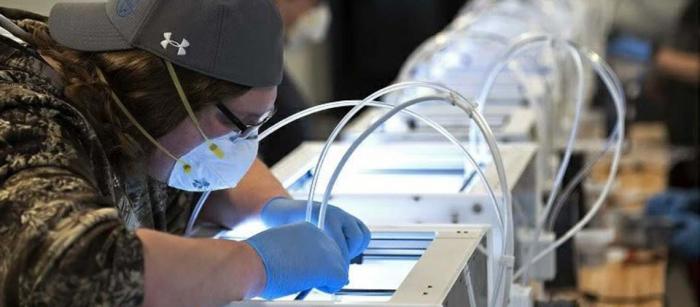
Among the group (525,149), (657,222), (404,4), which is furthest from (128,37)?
(404,4)

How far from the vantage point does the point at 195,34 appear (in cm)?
160

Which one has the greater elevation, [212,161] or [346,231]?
[212,161]

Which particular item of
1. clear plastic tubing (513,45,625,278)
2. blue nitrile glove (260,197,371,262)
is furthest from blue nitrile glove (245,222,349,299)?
clear plastic tubing (513,45,625,278)

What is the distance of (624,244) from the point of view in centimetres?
412

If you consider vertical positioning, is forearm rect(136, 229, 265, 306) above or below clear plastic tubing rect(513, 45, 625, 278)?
above

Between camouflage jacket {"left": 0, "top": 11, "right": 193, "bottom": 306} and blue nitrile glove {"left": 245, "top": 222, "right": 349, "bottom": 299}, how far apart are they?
0.66 feet

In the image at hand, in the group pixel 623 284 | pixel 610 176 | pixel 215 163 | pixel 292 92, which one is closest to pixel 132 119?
pixel 215 163

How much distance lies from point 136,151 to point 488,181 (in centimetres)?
63

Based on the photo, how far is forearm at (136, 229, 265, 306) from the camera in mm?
1396

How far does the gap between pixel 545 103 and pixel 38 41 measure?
5.40ft

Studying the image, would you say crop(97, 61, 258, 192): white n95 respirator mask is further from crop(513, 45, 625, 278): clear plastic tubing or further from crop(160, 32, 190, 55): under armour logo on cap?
crop(513, 45, 625, 278): clear plastic tubing

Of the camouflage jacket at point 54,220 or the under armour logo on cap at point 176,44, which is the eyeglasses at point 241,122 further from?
the camouflage jacket at point 54,220

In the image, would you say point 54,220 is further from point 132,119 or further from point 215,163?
point 215,163

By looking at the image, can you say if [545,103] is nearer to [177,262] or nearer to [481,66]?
[481,66]
